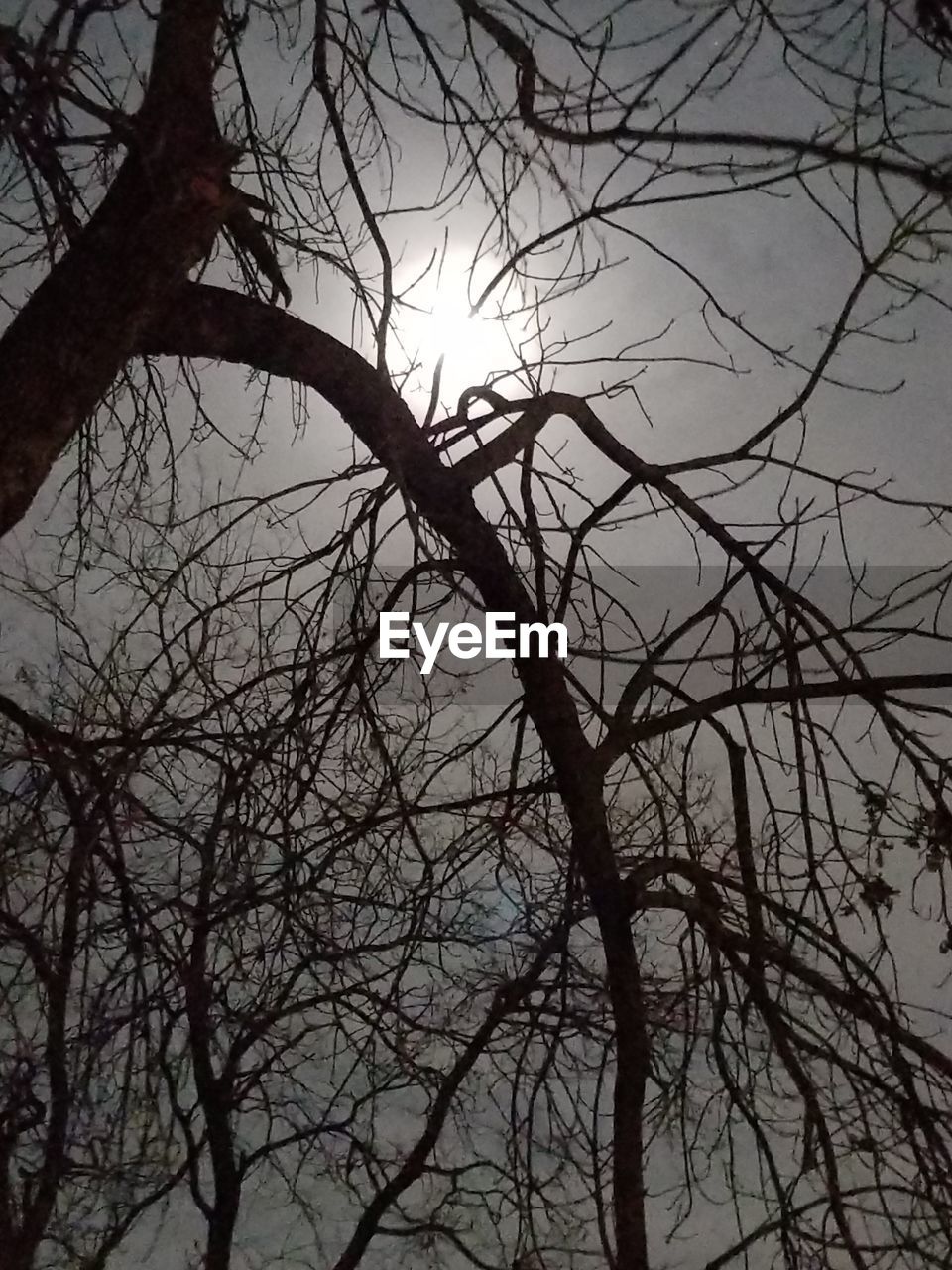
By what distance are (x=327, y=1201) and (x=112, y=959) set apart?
0.48 meters

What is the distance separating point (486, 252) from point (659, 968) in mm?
1088

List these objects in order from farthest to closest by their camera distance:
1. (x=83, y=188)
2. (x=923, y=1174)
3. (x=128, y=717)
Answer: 1. (x=128, y=717)
2. (x=83, y=188)
3. (x=923, y=1174)

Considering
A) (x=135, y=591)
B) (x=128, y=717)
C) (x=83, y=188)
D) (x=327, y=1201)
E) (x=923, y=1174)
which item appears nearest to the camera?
(x=923, y=1174)

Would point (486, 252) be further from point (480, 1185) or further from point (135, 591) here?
point (480, 1185)

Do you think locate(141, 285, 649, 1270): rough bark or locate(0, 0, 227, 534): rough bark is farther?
locate(141, 285, 649, 1270): rough bark

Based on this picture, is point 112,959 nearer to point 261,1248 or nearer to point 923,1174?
point 261,1248

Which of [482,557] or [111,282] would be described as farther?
[482,557]

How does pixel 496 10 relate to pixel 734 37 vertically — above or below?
above

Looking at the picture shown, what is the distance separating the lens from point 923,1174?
1.04 metres

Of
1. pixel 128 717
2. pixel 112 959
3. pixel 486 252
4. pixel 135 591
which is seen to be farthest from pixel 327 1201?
pixel 486 252

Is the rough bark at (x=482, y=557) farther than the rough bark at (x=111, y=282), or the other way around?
the rough bark at (x=482, y=557)

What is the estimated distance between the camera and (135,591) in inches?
63.7

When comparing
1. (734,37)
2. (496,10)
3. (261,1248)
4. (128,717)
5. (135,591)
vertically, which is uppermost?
(496,10)

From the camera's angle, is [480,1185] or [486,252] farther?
[480,1185]
